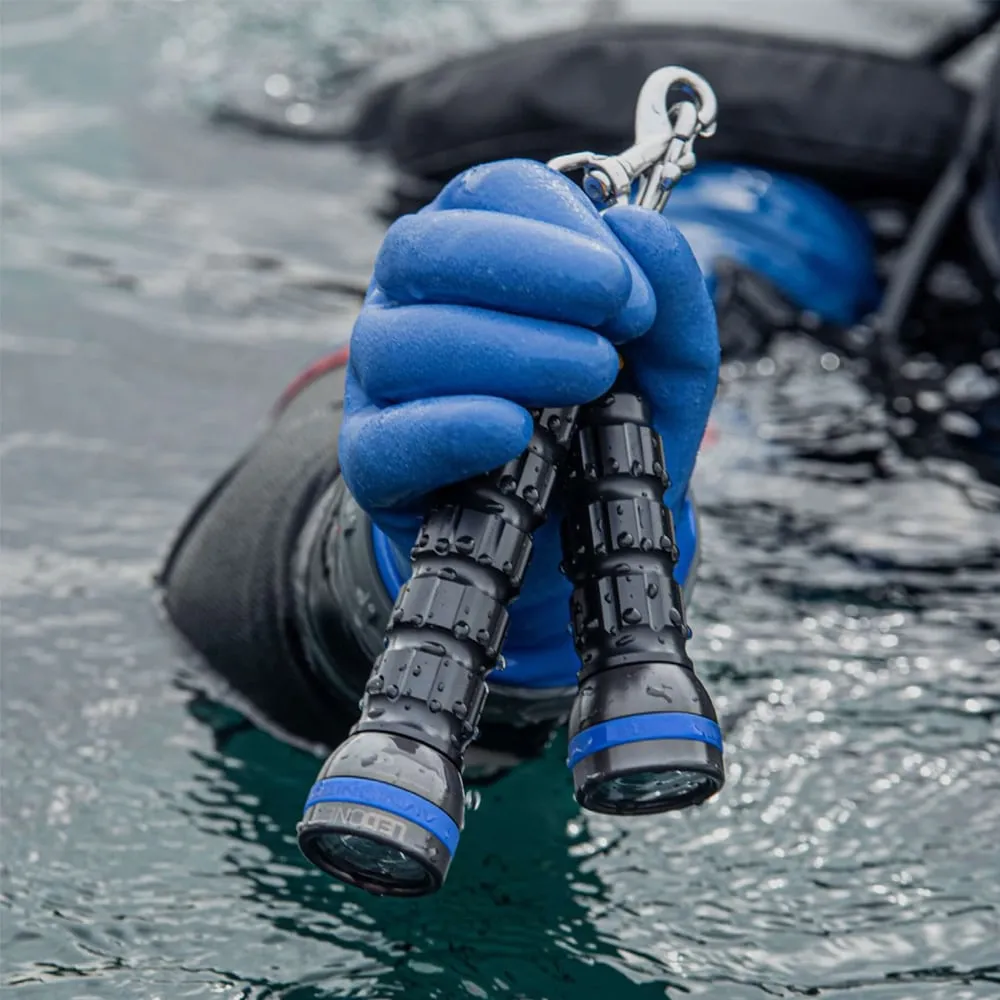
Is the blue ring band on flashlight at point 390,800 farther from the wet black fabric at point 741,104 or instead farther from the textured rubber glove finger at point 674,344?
the wet black fabric at point 741,104

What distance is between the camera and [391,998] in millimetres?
1093

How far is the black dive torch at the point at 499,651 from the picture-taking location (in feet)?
2.66

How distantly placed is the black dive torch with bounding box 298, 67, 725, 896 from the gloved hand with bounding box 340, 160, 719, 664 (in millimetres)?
41

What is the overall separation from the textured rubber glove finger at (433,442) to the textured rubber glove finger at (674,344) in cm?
16

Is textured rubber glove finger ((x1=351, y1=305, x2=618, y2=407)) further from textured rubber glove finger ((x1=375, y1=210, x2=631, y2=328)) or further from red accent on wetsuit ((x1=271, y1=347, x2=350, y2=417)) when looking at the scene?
red accent on wetsuit ((x1=271, y1=347, x2=350, y2=417))

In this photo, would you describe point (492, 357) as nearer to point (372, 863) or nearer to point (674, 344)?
point (674, 344)

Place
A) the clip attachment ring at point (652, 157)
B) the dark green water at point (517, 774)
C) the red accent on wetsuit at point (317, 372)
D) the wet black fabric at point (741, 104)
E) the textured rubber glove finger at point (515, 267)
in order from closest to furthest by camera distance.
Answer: the textured rubber glove finger at point (515, 267) → the clip attachment ring at point (652, 157) → the dark green water at point (517, 774) → the red accent on wetsuit at point (317, 372) → the wet black fabric at point (741, 104)

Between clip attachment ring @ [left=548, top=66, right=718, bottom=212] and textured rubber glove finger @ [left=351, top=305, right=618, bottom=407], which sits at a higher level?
clip attachment ring @ [left=548, top=66, right=718, bottom=212]

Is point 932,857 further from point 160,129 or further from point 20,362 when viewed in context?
point 160,129

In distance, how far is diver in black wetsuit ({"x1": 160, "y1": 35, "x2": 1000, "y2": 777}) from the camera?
939 mm

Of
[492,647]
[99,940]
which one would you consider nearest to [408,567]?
[492,647]

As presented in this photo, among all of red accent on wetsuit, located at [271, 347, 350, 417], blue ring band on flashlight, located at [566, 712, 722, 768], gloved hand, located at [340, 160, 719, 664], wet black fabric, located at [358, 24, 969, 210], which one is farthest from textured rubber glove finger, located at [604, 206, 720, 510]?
wet black fabric, located at [358, 24, 969, 210]

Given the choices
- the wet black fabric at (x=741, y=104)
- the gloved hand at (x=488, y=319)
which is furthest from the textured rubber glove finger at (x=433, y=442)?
the wet black fabric at (x=741, y=104)

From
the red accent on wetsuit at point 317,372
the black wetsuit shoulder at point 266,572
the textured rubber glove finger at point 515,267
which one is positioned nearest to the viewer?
the textured rubber glove finger at point 515,267
